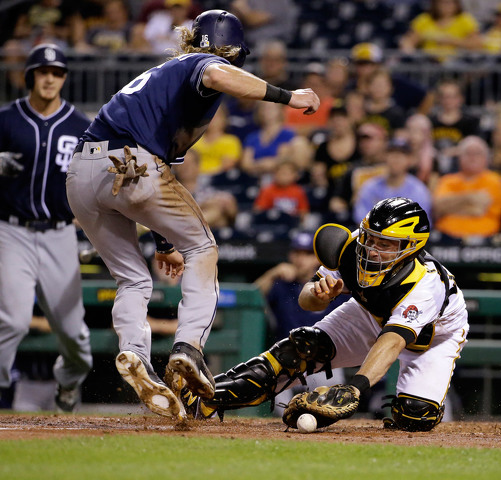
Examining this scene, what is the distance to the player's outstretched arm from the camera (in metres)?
4.57

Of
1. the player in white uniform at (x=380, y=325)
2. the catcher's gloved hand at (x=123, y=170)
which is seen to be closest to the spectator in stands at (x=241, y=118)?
the player in white uniform at (x=380, y=325)

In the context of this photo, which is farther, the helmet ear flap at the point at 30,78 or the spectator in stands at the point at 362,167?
the spectator in stands at the point at 362,167

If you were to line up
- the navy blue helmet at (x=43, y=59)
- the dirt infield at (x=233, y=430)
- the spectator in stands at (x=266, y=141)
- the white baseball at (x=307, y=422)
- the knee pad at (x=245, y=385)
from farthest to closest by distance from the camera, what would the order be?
1. the spectator in stands at (x=266, y=141)
2. the navy blue helmet at (x=43, y=59)
3. the knee pad at (x=245, y=385)
4. the white baseball at (x=307, y=422)
5. the dirt infield at (x=233, y=430)

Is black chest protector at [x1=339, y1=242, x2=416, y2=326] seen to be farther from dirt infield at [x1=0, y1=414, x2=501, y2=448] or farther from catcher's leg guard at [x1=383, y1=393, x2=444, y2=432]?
dirt infield at [x1=0, y1=414, x2=501, y2=448]

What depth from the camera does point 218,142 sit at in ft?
37.8

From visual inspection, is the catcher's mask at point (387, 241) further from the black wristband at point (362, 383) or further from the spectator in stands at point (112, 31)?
the spectator in stands at point (112, 31)

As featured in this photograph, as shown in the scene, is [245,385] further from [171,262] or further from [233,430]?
[171,262]

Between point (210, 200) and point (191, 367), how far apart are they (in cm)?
539

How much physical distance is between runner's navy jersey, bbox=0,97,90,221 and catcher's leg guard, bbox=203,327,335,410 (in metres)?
1.96

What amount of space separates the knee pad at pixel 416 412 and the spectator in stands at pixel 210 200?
435 cm

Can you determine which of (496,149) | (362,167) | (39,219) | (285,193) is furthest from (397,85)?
(39,219)

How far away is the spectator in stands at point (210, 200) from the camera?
9789 mm

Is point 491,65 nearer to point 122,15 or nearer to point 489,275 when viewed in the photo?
point 489,275

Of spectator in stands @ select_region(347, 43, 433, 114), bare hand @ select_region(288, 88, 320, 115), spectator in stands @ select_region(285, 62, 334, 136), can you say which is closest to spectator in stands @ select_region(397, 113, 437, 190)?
spectator in stands @ select_region(347, 43, 433, 114)
